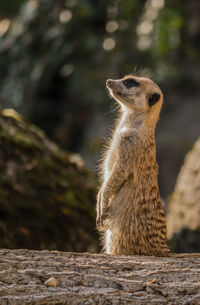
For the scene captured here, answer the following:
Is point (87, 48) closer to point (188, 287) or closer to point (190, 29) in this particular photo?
point (190, 29)

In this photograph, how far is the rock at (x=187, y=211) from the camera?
454 cm

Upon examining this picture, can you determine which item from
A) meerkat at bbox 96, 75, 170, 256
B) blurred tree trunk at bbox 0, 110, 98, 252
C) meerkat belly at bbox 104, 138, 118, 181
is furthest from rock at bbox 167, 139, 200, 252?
meerkat belly at bbox 104, 138, 118, 181

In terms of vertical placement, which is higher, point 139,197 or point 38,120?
point 38,120

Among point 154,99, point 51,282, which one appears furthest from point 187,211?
point 51,282

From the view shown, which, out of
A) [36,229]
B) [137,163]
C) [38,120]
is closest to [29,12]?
[38,120]

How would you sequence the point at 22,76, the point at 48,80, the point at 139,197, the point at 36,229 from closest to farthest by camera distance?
the point at 139,197
the point at 36,229
the point at 22,76
the point at 48,80

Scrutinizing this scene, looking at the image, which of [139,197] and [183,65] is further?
[183,65]

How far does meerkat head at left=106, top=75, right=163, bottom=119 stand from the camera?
3.34 m

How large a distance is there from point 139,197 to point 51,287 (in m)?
1.00

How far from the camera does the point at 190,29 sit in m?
10.6

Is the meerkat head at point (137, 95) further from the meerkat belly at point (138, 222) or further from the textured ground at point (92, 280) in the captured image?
the textured ground at point (92, 280)

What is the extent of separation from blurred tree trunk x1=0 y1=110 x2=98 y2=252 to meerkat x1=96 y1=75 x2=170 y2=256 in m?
0.77

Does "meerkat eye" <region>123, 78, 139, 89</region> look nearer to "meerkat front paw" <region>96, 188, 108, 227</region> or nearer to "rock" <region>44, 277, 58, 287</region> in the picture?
"meerkat front paw" <region>96, 188, 108, 227</region>

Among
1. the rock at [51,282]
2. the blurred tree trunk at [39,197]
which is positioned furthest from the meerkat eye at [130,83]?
the rock at [51,282]
